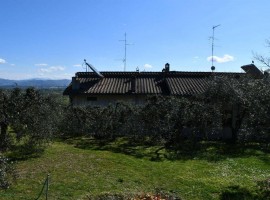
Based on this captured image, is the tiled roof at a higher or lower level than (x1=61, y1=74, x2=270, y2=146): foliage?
higher

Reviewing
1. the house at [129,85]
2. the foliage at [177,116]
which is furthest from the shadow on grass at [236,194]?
the house at [129,85]

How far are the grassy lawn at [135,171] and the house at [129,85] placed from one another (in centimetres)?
1030

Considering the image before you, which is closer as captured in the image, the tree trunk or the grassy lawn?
the grassy lawn

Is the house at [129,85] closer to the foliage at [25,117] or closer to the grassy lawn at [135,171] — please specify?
the grassy lawn at [135,171]

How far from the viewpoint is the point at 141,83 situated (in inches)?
1249

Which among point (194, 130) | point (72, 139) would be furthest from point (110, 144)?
point (194, 130)

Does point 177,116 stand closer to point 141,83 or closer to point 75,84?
point 141,83

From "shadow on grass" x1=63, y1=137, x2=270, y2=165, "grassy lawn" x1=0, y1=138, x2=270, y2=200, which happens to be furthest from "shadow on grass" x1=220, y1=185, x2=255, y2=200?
"shadow on grass" x1=63, y1=137, x2=270, y2=165

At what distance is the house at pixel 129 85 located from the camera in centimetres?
2991

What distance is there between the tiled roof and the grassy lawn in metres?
10.3

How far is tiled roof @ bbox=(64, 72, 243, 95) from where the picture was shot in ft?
98.1

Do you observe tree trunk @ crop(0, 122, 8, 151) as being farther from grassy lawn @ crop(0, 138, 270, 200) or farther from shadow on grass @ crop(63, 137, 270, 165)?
shadow on grass @ crop(63, 137, 270, 165)

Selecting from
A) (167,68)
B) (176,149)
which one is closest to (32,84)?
(176,149)

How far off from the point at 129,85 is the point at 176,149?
12.4 m
